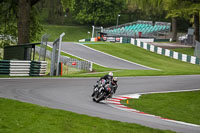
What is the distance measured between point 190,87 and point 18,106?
14.8 metres

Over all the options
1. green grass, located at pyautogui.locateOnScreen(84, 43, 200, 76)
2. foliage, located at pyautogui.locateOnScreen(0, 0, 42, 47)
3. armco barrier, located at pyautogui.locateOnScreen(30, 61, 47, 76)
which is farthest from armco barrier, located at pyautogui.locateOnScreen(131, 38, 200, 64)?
armco barrier, located at pyautogui.locateOnScreen(30, 61, 47, 76)

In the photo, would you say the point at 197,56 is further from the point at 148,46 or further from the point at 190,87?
the point at 190,87

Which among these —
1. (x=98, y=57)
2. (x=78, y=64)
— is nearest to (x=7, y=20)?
(x=78, y=64)

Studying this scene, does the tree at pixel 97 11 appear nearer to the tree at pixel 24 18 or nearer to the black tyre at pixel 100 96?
the tree at pixel 24 18

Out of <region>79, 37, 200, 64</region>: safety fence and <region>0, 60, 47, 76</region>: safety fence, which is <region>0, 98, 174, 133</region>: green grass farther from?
<region>79, 37, 200, 64</region>: safety fence

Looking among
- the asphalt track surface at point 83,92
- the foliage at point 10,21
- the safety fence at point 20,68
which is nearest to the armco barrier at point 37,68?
the safety fence at point 20,68

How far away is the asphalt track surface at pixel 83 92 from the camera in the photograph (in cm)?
1287

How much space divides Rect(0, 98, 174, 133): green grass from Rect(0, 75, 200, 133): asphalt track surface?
1852mm

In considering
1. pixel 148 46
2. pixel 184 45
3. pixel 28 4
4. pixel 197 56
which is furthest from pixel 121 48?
pixel 28 4

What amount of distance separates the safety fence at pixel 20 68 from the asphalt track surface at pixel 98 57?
49.6 feet

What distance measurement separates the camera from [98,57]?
1692 inches

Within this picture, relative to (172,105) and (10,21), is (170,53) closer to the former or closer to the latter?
(10,21)

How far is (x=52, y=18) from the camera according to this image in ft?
283

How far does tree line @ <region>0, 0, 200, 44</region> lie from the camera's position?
89.8 feet
